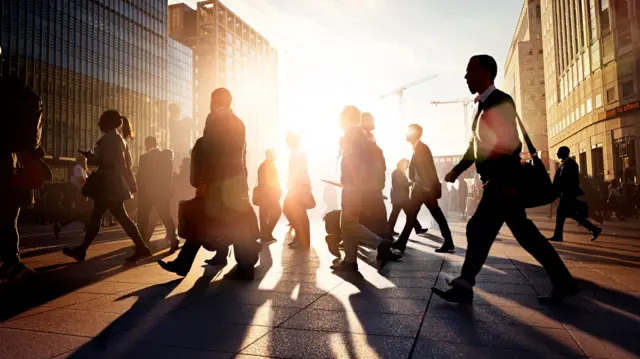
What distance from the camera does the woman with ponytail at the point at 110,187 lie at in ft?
19.4

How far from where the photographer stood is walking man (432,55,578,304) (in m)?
3.48

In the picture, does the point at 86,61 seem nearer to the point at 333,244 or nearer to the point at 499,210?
the point at 333,244

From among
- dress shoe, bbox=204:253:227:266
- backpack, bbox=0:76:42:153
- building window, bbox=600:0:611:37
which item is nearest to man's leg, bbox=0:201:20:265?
backpack, bbox=0:76:42:153

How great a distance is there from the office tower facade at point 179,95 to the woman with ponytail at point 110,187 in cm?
8494

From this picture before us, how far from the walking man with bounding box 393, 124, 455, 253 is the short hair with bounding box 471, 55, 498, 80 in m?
2.98

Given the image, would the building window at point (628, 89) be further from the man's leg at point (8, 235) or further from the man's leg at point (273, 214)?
the man's leg at point (8, 235)

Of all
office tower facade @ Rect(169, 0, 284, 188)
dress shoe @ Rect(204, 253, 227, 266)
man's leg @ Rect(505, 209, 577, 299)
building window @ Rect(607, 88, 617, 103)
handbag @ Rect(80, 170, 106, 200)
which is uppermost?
office tower facade @ Rect(169, 0, 284, 188)

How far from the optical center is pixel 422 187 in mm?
7125

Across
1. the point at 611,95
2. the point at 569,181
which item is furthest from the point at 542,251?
the point at 611,95

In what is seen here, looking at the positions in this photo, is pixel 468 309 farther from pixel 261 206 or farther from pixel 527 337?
pixel 261 206

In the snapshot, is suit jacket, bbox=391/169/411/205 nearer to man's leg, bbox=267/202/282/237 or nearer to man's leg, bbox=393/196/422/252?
man's leg, bbox=393/196/422/252

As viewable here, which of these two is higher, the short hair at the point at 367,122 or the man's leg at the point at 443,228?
the short hair at the point at 367,122

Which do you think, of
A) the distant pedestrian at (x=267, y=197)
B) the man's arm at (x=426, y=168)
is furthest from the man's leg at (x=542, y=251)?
the distant pedestrian at (x=267, y=197)

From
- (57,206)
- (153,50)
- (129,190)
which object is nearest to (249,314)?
(129,190)
